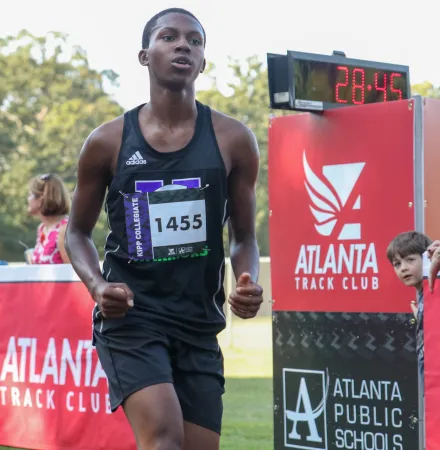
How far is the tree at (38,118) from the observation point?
51656 millimetres

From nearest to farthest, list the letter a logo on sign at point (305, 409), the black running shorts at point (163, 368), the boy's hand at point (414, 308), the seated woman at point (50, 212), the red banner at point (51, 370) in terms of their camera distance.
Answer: the black running shorts at point (163, 368)
the boy's hand at point (414, 308)
the red banner at point (51, 370)
the letter a logo on sign at point (305, 409)
the seated woman at point (50, 212)

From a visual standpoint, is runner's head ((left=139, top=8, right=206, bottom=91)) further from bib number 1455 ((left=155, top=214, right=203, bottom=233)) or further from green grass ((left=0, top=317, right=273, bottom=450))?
green grass ((left=0, top=317, right=273, bottom=450))

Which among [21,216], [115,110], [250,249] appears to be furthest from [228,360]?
[115,110]

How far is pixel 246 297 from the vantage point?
382 centimetres

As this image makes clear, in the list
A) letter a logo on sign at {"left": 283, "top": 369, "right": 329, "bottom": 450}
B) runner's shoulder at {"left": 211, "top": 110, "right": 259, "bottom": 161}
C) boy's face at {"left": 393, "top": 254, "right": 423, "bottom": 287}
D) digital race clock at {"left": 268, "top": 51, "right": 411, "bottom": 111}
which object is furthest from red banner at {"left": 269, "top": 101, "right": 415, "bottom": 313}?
runner's shoulder at {"left": 211, "top": 110, "right": 259, "bottom": 161}

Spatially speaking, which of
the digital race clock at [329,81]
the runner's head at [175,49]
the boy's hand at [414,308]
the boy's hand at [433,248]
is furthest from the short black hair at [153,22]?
the boy's hand at [414,308]

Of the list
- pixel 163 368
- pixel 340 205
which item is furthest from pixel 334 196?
pixel 163 368

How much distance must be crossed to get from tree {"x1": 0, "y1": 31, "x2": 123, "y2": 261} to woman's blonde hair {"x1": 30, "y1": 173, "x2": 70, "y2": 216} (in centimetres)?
4134

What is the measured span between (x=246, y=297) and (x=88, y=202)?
870mm

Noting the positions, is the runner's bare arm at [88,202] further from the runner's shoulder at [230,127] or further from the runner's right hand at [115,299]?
the runner's shoulder at [230,127]

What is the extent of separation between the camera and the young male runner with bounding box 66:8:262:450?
4086 millimetres

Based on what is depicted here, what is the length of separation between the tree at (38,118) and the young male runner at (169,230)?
45.3m

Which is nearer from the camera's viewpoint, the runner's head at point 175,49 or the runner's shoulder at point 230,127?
the runner's head at point 175,49

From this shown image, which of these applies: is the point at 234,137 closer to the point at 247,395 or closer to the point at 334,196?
the point at 334,196
